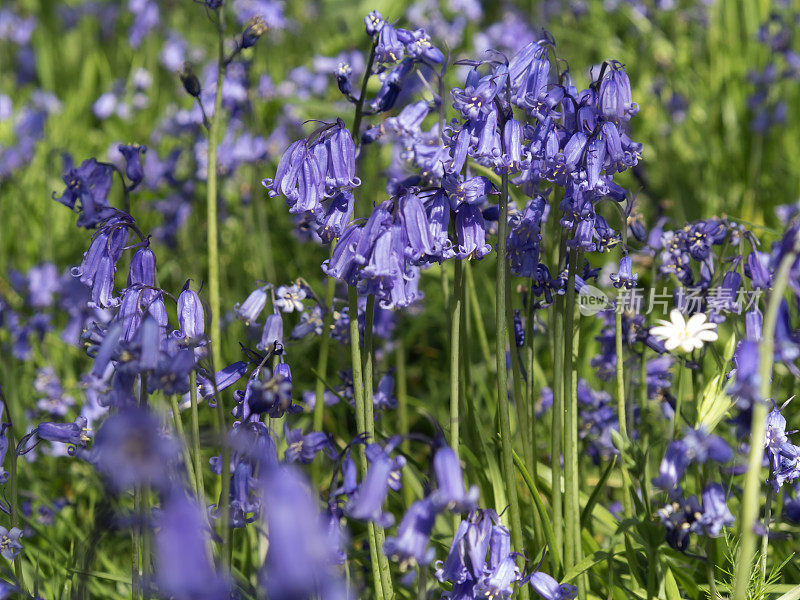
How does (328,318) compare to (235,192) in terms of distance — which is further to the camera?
(235,192)

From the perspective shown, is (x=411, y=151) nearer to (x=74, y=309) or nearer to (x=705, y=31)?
(x=74, y=309)

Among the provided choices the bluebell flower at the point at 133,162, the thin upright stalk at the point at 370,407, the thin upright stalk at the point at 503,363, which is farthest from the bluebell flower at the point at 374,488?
the bluebell flower at the point at 133,162

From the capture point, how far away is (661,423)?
12.4 feet

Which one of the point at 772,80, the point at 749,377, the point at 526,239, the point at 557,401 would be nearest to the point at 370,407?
the point at 557,401

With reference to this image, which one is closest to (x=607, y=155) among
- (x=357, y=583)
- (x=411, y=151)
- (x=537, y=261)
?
(x=537, y=261)

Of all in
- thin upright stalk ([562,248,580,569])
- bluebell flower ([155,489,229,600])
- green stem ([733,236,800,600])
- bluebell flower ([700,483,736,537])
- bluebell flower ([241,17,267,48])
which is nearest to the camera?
bluebell flower ([155,489,229,600])

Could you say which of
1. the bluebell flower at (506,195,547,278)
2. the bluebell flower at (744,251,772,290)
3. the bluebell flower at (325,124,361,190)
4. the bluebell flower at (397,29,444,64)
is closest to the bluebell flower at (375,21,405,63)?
the bluebell flower at (397,29,444,64)

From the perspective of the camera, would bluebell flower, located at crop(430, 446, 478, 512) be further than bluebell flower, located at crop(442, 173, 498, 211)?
No

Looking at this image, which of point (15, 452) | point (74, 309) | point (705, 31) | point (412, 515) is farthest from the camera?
point (705, 31)

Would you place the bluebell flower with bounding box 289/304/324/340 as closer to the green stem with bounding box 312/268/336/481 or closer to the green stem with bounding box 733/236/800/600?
the green stem with bounding box 312/268/336/481

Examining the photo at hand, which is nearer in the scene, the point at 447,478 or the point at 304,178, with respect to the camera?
the point at 447,478

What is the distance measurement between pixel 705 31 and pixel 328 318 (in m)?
6.20

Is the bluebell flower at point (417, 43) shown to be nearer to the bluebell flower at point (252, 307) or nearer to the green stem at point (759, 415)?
the bluebell flower at point (252, 307)

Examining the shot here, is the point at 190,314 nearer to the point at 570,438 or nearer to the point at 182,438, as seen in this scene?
the point at 182,438
